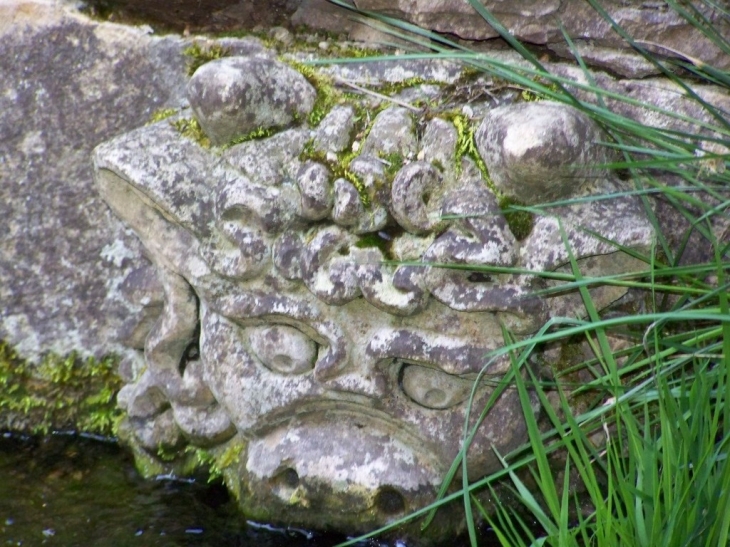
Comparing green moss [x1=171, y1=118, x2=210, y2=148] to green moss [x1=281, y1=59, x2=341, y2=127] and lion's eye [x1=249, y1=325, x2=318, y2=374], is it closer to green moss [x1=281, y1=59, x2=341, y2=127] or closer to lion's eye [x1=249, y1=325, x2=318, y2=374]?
green moss [x1=281, y1=59, x2=341, y2=127]

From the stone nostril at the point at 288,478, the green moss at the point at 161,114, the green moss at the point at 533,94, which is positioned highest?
the green moss at the point at 533,94

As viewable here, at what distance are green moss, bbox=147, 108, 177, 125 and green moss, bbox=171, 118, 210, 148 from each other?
0.25 feet

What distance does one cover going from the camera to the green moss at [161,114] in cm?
172

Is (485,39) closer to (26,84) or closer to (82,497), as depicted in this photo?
(26,84)

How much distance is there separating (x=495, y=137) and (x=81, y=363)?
0.96 meters

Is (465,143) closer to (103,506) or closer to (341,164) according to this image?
(341,164)

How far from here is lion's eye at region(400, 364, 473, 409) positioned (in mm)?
1503

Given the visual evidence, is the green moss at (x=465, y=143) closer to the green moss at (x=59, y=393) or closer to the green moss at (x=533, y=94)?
the green moss at (x=533, y=94)

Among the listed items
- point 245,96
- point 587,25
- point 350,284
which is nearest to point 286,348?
point 350,284

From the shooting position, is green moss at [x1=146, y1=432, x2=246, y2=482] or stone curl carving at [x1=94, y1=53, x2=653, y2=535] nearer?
stone curl carving at [x1=94, y1=53, x2=653, y2=535]

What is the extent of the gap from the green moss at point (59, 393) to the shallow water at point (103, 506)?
1.4 inches

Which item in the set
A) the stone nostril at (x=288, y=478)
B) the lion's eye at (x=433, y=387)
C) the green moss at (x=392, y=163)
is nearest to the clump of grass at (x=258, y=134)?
the green moss at (x=392, y=163)

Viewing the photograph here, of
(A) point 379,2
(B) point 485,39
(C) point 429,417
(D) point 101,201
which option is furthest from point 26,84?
(C) point 429,417

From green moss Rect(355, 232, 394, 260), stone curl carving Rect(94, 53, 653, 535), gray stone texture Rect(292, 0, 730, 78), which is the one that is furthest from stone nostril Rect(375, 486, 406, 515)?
gray stone texture Rect(292, 0, 730, 78)
